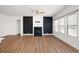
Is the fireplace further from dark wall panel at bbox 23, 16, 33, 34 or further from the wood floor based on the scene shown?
the wood floor

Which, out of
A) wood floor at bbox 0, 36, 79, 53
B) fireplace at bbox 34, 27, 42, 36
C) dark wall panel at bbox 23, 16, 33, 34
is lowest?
wood floor at bbox 0, 36, 79, 53

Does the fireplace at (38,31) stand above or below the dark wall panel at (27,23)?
below

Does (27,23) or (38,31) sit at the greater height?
(27,23)

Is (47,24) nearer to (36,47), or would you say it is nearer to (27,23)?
(27,23)

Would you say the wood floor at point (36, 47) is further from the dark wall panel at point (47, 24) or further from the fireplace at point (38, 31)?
the dark wall panel at point (47, 24)

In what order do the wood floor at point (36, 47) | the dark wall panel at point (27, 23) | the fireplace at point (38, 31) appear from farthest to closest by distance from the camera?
the dark wall panel at point (27, 23)
the fireplace at point (38, 31)
the wood floor at point (36, 47)

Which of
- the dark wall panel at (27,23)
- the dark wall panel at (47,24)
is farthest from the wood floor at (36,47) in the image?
the dark wall panel at (47,24)

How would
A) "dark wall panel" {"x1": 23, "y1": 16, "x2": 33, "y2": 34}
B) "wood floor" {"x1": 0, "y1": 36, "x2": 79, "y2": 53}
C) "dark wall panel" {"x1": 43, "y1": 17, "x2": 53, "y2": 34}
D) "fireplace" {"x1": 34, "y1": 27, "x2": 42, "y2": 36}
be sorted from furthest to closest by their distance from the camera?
1. "dark wall panel" {"x1": 43, "y1": 17, "x2": 53, "y2": 34}
2. "dark wall panel" {"x1": 23, "y1": 16, "x2": 33, "y2": 34}
3. "fireplace" {"x1": 34, "y1": 27, "x2": 42, "y2": 36}
4. "wood floor" {"x1": 0, "y1": 36, "x2": 79, "y2": 53}

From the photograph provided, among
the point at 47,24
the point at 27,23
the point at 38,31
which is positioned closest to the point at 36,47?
the point at 38,31

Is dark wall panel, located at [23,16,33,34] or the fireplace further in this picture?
dark wall panel, located at [23,16,33,34]

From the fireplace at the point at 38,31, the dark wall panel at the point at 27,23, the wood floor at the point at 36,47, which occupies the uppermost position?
the dark wall panel at the point at 27,23

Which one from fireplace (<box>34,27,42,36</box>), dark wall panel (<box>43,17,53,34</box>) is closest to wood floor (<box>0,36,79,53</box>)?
fireplace (<box>34,27,42,36</box>)
